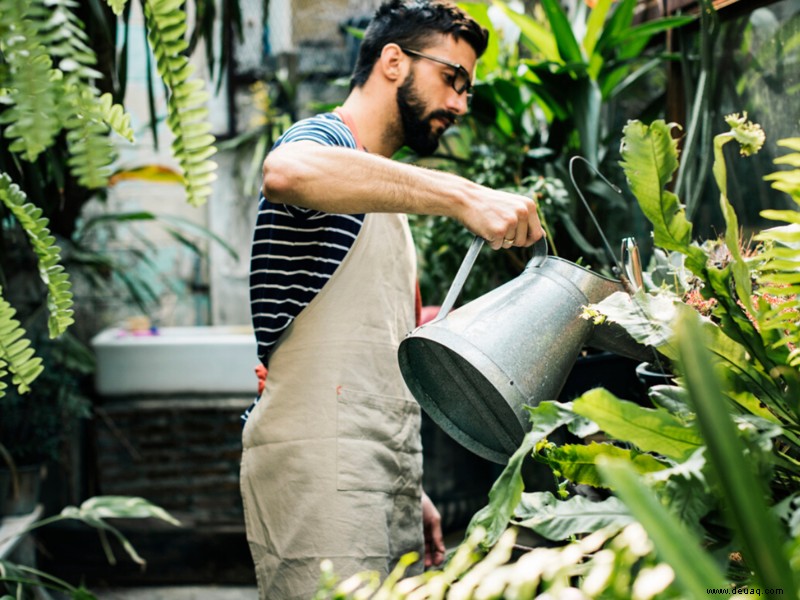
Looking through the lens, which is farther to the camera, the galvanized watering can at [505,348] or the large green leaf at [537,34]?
the large green leaf at [537,34]

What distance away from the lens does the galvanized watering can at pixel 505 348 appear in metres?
0.84

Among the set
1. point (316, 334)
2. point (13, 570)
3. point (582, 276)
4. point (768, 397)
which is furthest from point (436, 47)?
point (13, 570)

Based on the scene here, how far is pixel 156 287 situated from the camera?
4.04 m

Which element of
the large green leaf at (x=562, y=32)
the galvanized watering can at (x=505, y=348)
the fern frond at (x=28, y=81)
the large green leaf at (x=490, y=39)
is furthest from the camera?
the large green leaf at (x=490, y=39)

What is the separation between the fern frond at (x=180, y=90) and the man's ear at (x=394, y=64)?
2.77 ft

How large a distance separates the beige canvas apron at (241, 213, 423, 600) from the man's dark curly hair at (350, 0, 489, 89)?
0.35 m

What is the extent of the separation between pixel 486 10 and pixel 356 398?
1280mm

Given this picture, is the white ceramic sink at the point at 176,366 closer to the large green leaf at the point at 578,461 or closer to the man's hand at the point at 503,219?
the man's hand at the point at 503,219

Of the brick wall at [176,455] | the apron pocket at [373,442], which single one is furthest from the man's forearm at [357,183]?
the brick wall at [176,455]

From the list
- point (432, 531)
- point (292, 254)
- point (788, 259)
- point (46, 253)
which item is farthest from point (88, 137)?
point (432, 531)

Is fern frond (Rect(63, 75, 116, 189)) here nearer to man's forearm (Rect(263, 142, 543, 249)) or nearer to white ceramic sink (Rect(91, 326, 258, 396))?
man's forearm (Rect(263, 142, 543, 249))

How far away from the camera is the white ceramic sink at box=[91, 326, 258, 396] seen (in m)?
3.31

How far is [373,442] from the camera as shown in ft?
4.28

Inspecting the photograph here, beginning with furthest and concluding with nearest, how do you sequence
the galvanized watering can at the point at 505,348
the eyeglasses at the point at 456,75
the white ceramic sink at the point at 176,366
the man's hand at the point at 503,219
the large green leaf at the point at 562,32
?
1. the white ceramic sink at the point at 176,366
2. the large green leaf at the point at 562,32
3. the eyeglasses at the point at 456,75
4. the man's hand at the point at 503,219
5. the galvanized watering can at the point at 505,348
